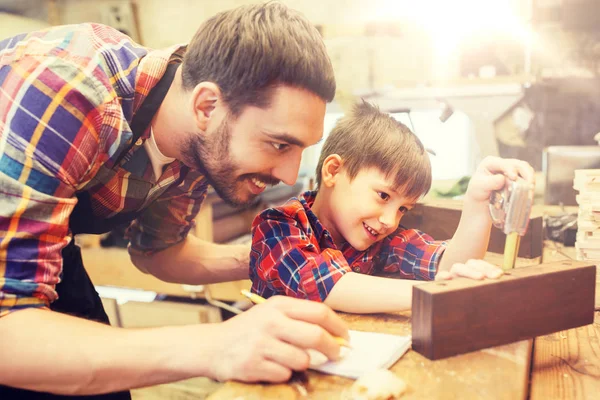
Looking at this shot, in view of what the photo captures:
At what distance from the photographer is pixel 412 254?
84 centimetres

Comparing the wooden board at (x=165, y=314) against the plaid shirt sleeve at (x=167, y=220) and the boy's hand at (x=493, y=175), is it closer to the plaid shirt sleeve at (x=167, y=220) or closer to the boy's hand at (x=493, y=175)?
the plaid shirt sleeve at (x=167, y=220)

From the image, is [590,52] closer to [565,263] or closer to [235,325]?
[565,263]

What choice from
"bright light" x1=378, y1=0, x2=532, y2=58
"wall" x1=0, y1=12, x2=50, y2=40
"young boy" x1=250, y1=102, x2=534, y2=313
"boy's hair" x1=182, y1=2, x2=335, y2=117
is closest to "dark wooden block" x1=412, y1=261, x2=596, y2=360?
"young boy" x1=250, y1=102, x2=534, y2=313

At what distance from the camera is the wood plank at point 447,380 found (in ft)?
1.58

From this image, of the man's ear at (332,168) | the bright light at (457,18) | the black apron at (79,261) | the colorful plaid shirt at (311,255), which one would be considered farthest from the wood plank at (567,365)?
the bright light at (457,18)

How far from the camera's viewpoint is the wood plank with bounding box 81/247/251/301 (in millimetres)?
1774

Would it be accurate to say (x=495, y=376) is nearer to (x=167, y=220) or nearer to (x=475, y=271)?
(x=475, y=271)

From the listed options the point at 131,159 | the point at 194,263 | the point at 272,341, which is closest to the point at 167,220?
the point at 194,263

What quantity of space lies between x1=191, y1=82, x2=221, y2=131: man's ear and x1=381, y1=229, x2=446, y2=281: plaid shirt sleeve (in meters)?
0.39

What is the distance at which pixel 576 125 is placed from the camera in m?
1.38

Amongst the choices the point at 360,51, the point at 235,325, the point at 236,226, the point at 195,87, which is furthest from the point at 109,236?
the point at 235,325

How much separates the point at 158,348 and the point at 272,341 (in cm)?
14

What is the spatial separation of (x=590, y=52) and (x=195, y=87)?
4.01 ft

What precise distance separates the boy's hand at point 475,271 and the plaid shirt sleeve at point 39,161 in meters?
0.49
